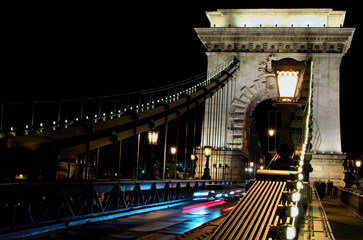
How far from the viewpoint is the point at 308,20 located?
3634cm

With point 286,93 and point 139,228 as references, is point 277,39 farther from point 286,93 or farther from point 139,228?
point 286,93

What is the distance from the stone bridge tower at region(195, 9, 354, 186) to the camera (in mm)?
34312

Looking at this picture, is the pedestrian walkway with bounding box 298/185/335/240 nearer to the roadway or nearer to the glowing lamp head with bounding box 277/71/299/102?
the glowing lamp head with bounding box 277/71/299/102

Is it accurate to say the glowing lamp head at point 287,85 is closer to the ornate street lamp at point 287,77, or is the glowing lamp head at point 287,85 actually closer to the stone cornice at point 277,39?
the ornate street lamp at point 287,77

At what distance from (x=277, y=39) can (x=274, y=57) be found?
1.35m

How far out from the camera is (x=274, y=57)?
116 feet

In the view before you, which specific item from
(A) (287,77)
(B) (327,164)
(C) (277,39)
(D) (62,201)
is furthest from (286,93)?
(C) (277,39)

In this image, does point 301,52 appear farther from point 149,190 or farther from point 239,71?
point 149,190

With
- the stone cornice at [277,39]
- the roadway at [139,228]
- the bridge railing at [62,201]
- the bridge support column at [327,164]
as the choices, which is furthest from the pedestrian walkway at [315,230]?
the stone cornice at [277,39]

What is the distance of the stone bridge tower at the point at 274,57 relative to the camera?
1351 inches

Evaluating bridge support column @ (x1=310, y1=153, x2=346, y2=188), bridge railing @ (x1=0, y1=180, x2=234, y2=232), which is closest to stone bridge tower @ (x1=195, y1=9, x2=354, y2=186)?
bridge support column @ (x1=310, y1=153, x2=346, y2=188)

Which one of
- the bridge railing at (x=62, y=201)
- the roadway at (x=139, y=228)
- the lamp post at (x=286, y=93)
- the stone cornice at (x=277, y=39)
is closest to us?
the lamp post at (x=286, y=93)

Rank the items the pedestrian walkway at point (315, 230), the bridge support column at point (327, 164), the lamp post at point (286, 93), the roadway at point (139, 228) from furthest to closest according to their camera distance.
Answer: the bridge support column at point (327, 164) → the roadway at point (139, 228) → the pedestrian walkway at point (315, 230) → the lamp post at point (286, 93)

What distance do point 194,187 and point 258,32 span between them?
1713 cm
